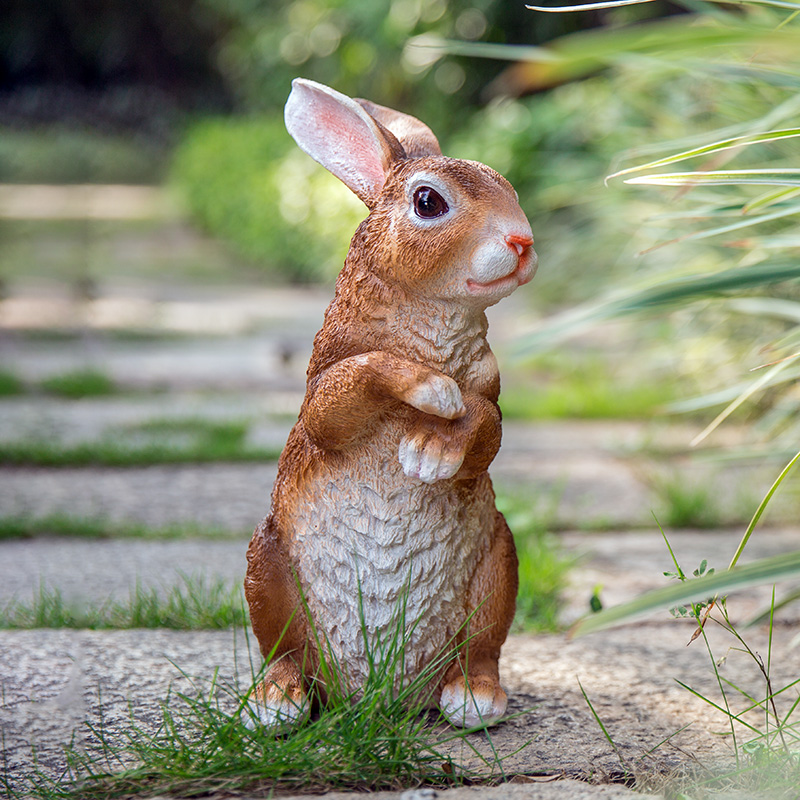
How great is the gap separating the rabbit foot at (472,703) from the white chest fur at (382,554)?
8 centimetres

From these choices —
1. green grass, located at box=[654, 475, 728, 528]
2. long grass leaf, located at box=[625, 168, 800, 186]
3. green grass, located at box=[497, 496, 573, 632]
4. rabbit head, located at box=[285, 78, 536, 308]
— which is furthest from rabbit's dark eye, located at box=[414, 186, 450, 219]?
green grass, located at box=[654, 475, 728, 528]

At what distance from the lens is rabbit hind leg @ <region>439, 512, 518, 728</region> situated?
170 centimetres

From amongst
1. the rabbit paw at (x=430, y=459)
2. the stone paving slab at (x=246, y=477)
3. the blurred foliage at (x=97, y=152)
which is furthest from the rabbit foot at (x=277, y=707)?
the blurred foliage at (x=97, y=152)

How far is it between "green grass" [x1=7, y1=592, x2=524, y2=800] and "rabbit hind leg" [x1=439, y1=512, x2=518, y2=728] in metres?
0.06

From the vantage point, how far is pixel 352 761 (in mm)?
1487

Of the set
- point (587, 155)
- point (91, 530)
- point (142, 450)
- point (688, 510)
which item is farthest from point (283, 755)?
point (587, 155)

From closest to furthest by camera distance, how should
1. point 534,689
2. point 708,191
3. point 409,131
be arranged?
point 409,131
point 534,689
point 708,191

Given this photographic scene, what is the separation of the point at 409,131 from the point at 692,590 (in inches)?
38.7

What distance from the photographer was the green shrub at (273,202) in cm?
711

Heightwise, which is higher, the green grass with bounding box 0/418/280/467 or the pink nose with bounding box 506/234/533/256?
the pink nose with bounding box 506/234/533/256

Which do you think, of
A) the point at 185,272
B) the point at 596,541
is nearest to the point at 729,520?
the point at 596,541

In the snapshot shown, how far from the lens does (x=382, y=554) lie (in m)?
1.65

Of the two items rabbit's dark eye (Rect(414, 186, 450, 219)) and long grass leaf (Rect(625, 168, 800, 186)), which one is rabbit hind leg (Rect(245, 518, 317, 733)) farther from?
long grass leaf (Rect(625, 168, 800, 186))

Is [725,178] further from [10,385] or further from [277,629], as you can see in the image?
[10,385]
